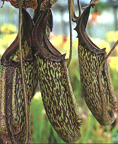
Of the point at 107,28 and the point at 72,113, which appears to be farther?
the point at 107,28

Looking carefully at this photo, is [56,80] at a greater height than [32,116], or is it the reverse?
[56,80]

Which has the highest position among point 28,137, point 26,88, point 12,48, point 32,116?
point 12,48

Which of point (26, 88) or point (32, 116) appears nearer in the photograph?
point (26, 88)

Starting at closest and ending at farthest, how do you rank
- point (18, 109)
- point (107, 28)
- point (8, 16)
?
point (18, 109)
point (8, 16)
point (107, 28)

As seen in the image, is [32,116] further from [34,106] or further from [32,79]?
[32,79]

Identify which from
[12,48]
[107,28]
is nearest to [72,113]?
[12,48]

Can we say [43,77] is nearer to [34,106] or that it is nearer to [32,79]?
[32,79]

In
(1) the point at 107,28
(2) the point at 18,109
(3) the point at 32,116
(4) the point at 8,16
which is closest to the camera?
(2) the point at 18,109

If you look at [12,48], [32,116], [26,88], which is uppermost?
[12,48]

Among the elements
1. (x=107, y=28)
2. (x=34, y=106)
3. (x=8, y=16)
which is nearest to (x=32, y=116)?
(x=34, y=106)

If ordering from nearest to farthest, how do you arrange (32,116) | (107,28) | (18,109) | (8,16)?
(18,109)
(32,116)
(8,16)
(107,28)
